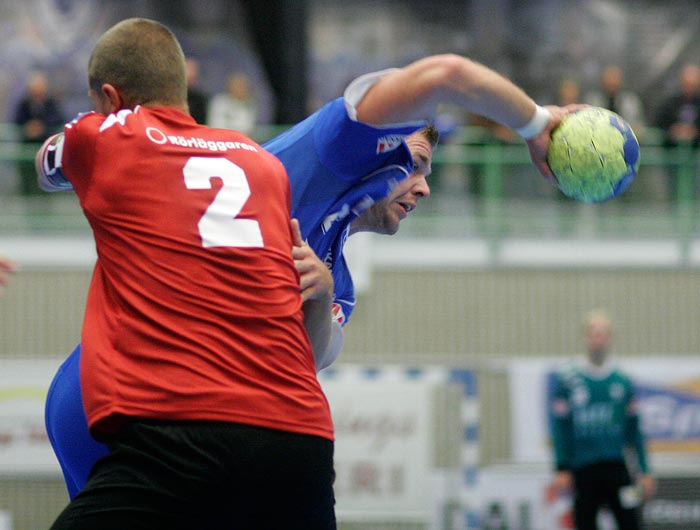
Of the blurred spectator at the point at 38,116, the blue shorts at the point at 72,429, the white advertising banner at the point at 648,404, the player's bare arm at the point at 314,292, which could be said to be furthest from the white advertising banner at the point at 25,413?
the player's bare arm at the point at 314,292

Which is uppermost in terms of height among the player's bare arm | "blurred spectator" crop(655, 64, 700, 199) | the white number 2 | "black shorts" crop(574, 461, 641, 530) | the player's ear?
"blurred spectator" crop(655, 64, 700, 199)

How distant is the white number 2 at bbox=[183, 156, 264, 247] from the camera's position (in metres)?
2.83

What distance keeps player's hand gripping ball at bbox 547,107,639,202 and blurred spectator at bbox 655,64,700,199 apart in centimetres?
915

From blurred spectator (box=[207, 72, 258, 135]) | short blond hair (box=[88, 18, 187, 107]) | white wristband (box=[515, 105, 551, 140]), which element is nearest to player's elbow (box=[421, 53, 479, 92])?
white wristband (box=[515, 105, 551, 140])

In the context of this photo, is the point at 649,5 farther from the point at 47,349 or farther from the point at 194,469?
the point at 194,469

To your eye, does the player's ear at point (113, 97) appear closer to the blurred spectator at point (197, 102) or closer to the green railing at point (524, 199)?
Answer: the blurred spectator at point (197, 102)

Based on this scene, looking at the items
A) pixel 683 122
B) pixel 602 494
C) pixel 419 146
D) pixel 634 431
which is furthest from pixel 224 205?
pixel 683 122

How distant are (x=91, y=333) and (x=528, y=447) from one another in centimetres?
768

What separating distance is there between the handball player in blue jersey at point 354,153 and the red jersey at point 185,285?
291 millimetres

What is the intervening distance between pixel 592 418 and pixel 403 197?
212 inches

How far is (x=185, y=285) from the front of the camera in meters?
2.78

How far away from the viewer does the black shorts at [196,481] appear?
8.78ft

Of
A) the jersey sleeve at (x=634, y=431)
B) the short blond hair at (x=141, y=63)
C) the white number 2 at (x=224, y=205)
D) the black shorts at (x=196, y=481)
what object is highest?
the short blond hair at (x=141, y=63)

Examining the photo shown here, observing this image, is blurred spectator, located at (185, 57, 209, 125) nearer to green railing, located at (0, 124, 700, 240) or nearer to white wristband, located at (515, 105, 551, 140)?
green railing, located at (0, 124, 700, 240)
